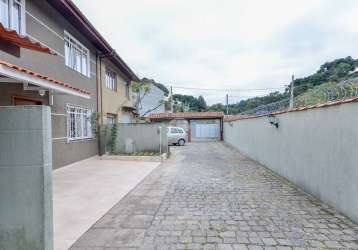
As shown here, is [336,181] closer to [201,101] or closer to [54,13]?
[54,13]

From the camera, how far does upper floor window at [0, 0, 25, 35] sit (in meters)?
6.54

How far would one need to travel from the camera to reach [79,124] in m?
11.3

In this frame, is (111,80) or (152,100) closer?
(111,80)

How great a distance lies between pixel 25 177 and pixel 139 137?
10432 mm

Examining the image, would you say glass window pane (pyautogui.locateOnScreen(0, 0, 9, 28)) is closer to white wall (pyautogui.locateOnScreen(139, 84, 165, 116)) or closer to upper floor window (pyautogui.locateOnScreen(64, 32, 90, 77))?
upper floor window (pyautogui.locateOnScreen(64, 32, 90, 77))

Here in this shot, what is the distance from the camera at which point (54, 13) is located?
888 centimetres

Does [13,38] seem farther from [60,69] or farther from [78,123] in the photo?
[78,123]

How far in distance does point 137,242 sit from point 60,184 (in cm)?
441

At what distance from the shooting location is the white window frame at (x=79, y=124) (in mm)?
10148

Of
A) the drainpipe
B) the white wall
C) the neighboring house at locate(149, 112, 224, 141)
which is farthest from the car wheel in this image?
A: the white wall

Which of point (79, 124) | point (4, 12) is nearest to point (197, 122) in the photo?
point (79, 124)

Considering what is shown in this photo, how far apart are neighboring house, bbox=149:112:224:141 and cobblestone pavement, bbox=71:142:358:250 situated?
1969 cm

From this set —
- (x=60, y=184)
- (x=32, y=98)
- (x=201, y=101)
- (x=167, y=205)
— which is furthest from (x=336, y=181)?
(x=201, y=101)

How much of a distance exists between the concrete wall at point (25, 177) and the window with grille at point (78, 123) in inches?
297
